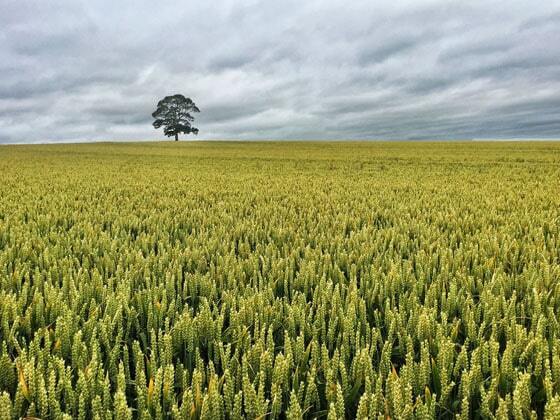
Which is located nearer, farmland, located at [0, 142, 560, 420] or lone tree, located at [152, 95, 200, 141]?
farmland, located at [0, 142, 560, 420]

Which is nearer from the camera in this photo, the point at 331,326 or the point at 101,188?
the point at 331,326

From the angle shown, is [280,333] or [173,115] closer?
[280,333]

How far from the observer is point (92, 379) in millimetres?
1571

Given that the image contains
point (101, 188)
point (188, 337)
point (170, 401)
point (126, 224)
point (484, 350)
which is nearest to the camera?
point (170, 401)

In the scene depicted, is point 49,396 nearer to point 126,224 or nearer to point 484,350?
point 484,350

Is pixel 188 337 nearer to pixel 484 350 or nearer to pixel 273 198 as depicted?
pixel 484 350

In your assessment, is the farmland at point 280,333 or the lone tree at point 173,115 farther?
the lone tree at point 173,115

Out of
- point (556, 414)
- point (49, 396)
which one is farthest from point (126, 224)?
point (556, 414)

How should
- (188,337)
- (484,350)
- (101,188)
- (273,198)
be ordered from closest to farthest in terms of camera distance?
(484,350) → (188,337) → (273,198) → (101,188)

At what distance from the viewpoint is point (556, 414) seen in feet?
4.52

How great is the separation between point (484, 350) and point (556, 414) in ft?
1.40

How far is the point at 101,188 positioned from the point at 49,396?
29.1 ft

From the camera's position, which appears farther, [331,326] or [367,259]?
[367,259]

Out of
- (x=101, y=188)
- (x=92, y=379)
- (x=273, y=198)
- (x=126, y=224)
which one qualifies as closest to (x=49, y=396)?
(x=92, y=379)
